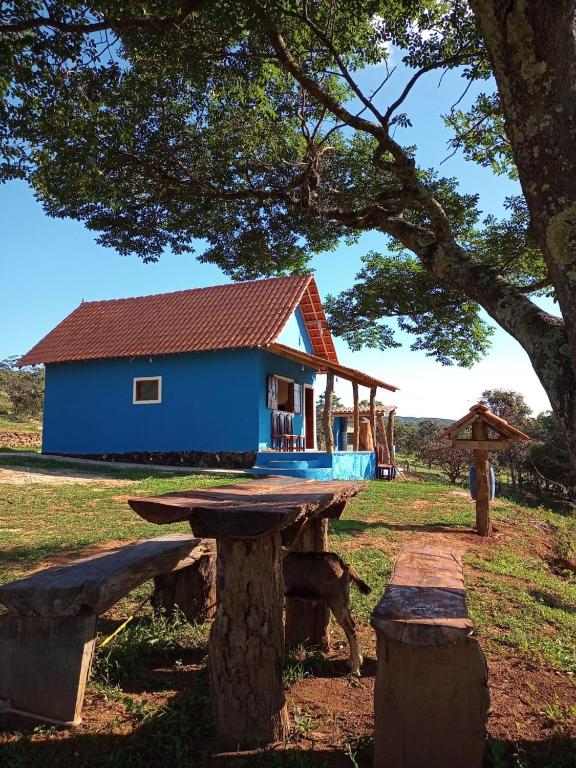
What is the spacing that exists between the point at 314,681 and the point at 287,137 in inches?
245

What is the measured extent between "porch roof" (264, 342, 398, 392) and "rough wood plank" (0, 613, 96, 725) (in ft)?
38.9

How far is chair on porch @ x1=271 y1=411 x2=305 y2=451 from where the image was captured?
16266 mm

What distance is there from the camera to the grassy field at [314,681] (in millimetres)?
2525

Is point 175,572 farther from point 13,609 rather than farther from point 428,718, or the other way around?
point 428,718

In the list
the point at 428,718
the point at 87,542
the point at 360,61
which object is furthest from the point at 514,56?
the point at 87,542

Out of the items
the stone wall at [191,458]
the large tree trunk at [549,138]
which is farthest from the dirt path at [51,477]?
the large tree trunk at [549,138]

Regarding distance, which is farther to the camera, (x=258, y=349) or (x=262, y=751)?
(x=258, y=349)

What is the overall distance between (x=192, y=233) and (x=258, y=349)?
8515 millimetres

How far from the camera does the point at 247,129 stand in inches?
252

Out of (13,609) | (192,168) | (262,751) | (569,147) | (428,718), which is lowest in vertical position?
(262,751)

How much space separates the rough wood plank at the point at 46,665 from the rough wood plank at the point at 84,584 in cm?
9

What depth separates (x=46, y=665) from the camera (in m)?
2.76

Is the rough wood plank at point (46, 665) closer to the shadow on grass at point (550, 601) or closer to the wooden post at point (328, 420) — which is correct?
the shadow on grass at point (550, 601)

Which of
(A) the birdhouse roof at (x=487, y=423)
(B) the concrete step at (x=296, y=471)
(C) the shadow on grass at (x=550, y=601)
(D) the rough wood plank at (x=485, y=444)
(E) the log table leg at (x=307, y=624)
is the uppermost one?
(A) the birdhouse roof at (x=487, y=423)
